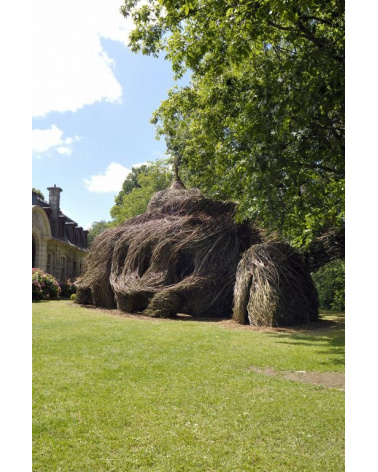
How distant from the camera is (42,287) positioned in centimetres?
2133

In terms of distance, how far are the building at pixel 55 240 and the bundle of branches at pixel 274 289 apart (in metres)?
17.1

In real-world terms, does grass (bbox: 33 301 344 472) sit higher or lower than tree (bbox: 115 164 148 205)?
lower

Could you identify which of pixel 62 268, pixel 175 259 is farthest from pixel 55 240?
pixel 175 259

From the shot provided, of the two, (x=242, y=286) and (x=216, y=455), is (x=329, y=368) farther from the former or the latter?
(x=242, y=286)

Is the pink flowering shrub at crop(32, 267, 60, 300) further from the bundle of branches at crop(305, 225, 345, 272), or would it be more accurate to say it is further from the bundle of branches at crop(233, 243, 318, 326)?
the bundle of branches at crop(305, 225, 345, 272)

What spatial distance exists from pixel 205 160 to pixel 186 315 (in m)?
6.55

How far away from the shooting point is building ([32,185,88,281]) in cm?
2595

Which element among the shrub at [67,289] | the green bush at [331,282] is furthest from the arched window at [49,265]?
the green bush at [331,282]

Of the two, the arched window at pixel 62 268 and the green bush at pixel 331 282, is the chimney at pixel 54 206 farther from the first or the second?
the green bush at pixel 331 282

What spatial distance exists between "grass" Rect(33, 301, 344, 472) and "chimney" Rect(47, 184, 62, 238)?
22930 mm

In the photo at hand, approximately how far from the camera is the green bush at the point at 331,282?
53.3ft

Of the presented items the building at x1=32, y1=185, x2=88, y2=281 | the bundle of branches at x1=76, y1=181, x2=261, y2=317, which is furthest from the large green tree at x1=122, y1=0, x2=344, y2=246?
the building at x1=32, y1=185, x2=88, y2=281

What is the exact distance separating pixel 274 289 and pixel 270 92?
6264 millimetres

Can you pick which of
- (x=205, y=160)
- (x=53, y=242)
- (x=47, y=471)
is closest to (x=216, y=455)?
(x=47, y=471)
